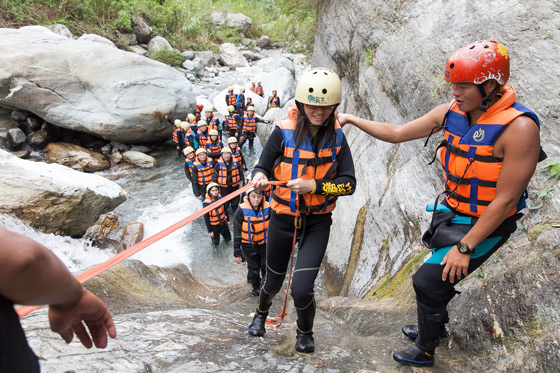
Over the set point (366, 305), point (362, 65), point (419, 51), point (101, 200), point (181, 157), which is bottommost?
point (181, 157)

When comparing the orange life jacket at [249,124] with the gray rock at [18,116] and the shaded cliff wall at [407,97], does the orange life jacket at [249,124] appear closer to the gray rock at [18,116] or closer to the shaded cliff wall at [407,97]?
the shaded cliff wall at [407,97]

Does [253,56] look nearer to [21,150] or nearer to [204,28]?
[204,28]

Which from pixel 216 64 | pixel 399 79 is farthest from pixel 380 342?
pixel 216 64

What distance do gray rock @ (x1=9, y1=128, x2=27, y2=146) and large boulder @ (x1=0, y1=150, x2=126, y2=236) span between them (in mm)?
9054

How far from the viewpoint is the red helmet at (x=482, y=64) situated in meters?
2.46

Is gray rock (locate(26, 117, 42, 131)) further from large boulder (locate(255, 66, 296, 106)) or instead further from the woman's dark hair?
the woman's dark hair

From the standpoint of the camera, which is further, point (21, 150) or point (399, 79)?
point (21, 150)

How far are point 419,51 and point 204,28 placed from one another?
34.7m

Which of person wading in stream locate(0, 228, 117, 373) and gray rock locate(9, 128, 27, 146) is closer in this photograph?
person wading in stream locate(0, 228, 117, 373)

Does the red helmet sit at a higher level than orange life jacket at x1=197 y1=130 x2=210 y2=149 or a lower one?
higher

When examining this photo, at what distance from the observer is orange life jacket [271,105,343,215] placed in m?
3.28

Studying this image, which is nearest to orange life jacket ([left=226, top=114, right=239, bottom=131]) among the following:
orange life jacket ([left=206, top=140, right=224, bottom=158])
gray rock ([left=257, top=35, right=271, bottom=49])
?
A: orange life jacket ([left=206, top=140, right=224, bottom=158])

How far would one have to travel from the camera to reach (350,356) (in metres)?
3.30

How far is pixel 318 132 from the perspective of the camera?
129 inches
